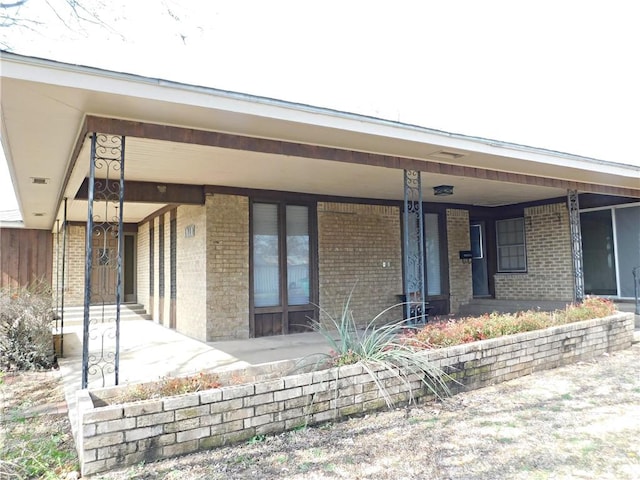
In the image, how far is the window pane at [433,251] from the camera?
1090 cm

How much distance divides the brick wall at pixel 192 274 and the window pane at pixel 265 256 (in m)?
0.95

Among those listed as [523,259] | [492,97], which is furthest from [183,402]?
[492,97]

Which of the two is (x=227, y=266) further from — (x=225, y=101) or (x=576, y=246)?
(x=576, y=246)

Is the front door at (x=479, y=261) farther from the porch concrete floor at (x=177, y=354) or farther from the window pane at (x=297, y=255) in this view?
the porch concrete floor at (x=177, y=354)

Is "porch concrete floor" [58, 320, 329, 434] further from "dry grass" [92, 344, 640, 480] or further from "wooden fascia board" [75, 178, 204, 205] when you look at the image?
"wooden fascia board" [75, 178, 204, 205]

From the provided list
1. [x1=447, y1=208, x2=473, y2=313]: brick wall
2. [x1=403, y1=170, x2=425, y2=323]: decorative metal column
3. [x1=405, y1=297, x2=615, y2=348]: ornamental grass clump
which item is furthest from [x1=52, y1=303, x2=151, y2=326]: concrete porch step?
[x1=405, y1=297, x2=615, y2=348]: ornamental grass clump

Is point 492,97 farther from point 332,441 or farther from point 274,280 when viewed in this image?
point 332,441

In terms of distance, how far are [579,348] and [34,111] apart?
711 centimetres

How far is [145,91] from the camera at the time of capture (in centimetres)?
386

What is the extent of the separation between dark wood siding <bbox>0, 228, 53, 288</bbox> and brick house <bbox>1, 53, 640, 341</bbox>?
479 mm

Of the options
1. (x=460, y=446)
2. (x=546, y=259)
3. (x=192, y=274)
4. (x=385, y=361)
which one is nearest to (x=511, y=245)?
(x=546, y=259)

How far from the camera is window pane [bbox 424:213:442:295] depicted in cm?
1090

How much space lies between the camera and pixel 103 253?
536cm

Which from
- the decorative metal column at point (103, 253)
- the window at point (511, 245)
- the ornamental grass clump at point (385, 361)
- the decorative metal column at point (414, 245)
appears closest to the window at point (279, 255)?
the decorative metal column at point (414, 245)
